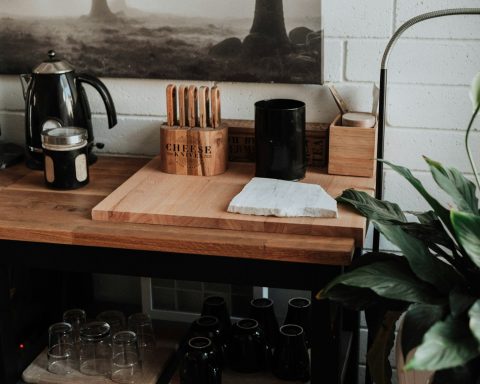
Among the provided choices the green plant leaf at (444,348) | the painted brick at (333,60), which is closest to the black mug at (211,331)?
the painted brick at (333,60)

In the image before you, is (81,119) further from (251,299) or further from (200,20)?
(251,299)

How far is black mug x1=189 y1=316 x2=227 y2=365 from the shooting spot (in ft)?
6.01

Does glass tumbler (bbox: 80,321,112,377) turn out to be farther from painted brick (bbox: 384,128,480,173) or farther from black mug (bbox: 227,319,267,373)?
painted brick (bbox: 384,128,480,173)

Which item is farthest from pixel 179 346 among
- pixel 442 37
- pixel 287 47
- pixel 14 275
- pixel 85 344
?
pixel 442 37

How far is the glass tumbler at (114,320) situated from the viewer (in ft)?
6.32

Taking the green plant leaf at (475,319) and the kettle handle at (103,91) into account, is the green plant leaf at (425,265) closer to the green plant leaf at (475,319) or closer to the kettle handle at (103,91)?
the green plant leaf at (475,319)

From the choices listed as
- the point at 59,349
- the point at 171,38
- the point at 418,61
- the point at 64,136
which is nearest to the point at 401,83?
the point at 418,61

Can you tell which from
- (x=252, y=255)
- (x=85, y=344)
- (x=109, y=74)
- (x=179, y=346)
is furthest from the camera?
(x=109, y=74)

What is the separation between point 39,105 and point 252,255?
751mm

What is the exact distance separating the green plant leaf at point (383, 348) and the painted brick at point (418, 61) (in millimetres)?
760

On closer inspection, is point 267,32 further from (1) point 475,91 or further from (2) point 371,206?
(1) point 475,91

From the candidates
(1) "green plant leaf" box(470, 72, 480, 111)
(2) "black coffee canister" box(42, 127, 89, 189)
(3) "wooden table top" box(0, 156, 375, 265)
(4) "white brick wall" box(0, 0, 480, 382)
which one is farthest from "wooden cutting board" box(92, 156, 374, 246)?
(1) "green plant leaf" box(470, 72, 480, 111)

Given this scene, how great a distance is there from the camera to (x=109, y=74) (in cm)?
206

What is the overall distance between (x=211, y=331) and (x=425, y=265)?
2.41 ft
